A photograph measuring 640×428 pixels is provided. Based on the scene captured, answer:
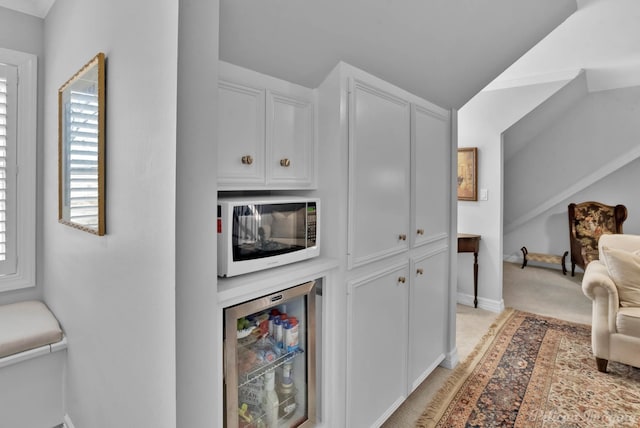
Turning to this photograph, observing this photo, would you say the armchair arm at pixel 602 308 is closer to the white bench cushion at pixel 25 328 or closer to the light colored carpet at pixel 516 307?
the light colored carpet at pixel 516 307

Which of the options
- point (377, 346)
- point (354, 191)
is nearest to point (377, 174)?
point (354, 191)

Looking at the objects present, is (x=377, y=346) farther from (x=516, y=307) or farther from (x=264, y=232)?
(x=516, y=307)

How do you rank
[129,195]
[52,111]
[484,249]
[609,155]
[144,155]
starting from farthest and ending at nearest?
[609,155] < [484,249] < [52,111] < [129,195] < [144,155]

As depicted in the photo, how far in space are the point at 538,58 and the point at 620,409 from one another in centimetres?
276

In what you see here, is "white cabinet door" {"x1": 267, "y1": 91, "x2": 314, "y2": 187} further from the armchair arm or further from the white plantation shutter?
the armchair arm

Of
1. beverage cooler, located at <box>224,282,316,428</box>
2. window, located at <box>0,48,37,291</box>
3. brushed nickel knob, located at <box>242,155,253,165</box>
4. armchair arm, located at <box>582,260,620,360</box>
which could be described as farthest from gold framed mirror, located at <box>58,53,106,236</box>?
armchair arm, located at <box>582,260,620,360</box>

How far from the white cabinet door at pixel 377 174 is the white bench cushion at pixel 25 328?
1.56 m

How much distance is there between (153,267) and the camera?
1.05m

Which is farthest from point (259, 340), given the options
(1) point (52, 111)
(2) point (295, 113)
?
(1) point (52, 111)

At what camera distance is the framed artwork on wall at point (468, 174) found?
3854 millimetres

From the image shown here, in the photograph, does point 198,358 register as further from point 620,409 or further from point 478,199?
point 478,199

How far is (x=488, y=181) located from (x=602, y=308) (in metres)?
1.68

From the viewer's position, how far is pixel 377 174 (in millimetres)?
1830

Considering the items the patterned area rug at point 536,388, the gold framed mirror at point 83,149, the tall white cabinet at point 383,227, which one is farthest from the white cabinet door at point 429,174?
the gold framed mirror at point 83,149
